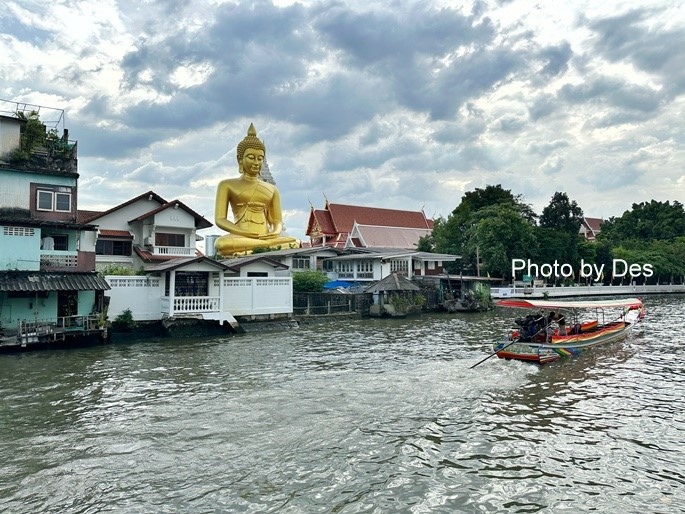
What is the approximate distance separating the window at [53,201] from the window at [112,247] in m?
8.29

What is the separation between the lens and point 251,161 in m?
35.7

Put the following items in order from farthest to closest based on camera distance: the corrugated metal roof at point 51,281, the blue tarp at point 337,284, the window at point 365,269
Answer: the window at point 365,269
the blue tarp at point 337,284
the corrugated metal roof at point 51,281

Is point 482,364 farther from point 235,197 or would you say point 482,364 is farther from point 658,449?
point 235,197

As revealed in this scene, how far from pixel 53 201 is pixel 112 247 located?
8806 millimetres

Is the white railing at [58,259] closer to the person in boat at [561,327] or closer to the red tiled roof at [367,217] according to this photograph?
the person in boat at [561,327]

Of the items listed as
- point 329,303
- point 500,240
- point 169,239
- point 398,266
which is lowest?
point 329,303

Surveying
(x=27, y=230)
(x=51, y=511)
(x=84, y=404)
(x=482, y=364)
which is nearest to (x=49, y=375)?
(x=84, y=404)

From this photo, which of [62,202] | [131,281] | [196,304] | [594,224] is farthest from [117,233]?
[594,224]

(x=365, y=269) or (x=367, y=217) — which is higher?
(x=367, y=217)

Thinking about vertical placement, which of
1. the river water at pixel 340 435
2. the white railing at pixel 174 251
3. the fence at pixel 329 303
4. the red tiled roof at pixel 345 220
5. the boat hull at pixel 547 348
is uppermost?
the red tiled roof at pixel 345 220

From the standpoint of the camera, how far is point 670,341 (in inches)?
807

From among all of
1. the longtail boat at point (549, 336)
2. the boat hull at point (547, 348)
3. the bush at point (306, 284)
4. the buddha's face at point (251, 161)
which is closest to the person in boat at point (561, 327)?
the longtail boat at point (549, 336)

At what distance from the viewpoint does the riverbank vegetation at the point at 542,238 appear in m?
46.9

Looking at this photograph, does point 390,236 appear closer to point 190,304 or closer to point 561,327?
point 190,304
